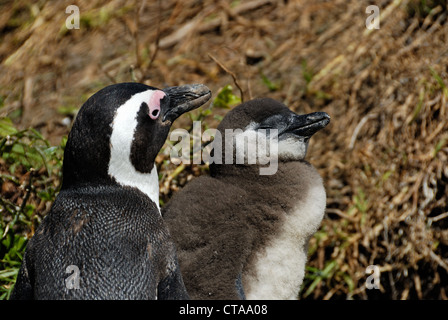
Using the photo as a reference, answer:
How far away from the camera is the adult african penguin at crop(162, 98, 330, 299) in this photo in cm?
212

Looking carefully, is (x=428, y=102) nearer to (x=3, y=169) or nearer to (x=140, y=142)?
(x=140, y=142)

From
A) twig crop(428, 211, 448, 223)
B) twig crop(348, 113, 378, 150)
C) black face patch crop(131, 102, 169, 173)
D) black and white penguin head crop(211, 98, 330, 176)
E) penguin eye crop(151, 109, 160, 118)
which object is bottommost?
twig crop(428, 211, 448, 223)

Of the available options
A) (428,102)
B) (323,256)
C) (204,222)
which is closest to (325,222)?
(323,256)

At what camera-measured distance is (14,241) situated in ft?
8.55

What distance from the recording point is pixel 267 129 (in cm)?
241

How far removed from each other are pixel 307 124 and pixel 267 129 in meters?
0.16

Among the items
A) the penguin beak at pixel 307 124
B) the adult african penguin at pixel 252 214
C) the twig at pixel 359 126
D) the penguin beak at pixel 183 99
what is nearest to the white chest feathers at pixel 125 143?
the penguin beak at pixel 183 99

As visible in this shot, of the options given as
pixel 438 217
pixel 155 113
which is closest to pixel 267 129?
pixel 155 113

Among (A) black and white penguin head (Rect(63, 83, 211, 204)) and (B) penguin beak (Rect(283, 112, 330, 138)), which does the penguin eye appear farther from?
(B) penguin beak (Rect(283, 112, 330, 138))

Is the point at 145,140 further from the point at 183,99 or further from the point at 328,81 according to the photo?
the point at 328,81

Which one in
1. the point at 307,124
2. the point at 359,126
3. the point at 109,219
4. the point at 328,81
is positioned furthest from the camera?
the point at 328,81

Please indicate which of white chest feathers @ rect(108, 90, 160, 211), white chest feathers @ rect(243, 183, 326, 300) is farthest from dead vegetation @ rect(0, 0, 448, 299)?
white chest feathers @ rect(108, 90, 160, 211)

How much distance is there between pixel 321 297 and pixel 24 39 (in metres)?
2.54

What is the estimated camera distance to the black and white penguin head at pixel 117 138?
195 centimetres
